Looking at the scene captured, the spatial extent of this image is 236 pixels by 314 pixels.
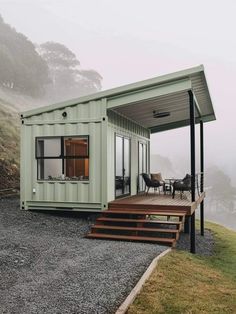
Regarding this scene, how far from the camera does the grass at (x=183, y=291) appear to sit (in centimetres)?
453

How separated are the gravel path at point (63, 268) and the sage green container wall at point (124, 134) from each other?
155cm

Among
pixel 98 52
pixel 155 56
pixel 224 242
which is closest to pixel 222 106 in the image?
pixel 155 56

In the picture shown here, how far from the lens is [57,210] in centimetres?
1012

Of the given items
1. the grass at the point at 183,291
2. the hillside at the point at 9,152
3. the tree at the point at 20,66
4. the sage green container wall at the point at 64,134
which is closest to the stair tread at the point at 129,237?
the grass at the point at 183,291

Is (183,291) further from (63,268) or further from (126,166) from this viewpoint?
(126,166)

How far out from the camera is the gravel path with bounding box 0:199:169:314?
4343mm

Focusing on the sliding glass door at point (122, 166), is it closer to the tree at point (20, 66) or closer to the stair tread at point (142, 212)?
the stair tread at point (142, 212)

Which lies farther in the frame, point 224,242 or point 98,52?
point 98,52

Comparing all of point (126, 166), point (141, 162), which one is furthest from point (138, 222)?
point (141, 162)

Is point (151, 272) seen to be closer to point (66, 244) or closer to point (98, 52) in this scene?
point (66, 244)

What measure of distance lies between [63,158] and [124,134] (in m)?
2.38

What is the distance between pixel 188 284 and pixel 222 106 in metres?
115

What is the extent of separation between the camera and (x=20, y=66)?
41344 millimetres

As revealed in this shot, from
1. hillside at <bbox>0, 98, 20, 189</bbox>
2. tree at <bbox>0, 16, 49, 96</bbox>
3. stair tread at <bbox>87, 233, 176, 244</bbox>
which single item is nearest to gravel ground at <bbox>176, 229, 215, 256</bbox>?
stair tread at <bbox>87, 233, 176, 244</bbox>
